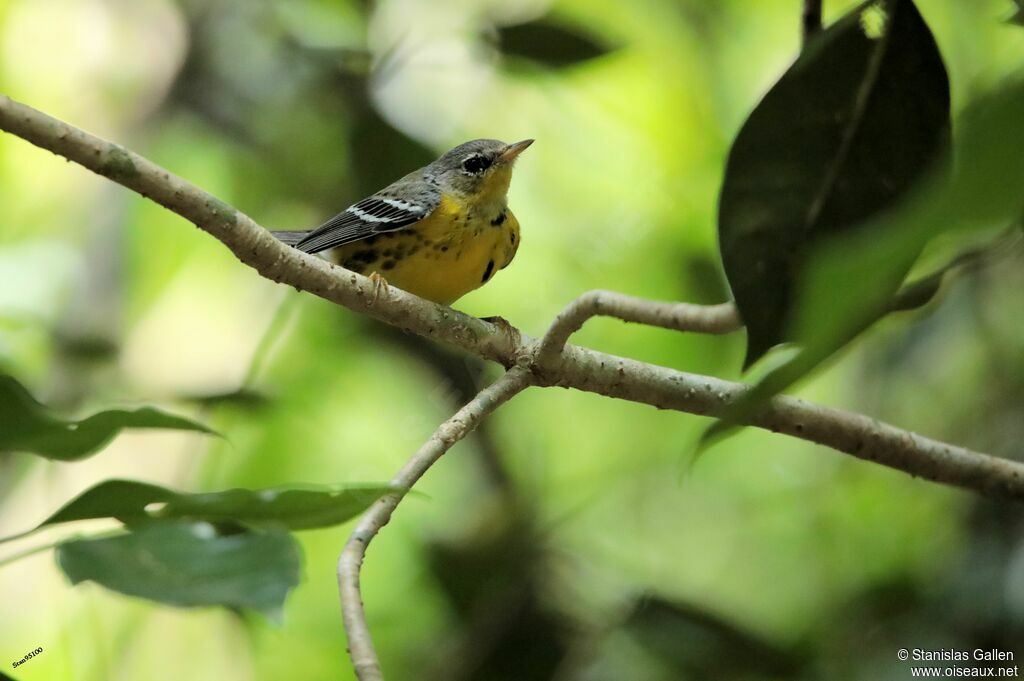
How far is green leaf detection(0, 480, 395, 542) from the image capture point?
3.26ft

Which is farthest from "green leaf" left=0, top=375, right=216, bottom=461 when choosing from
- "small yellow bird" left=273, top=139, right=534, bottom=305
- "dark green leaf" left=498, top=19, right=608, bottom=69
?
"dark green leaf" left=498, top=19, right=608, bottom=69

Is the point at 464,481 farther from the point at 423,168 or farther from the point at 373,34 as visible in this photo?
the point at 373,34

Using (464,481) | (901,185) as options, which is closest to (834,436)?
(901,185)

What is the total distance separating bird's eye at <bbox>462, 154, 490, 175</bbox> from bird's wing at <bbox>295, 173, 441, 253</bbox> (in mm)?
143

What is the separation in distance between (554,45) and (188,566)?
7.05ft

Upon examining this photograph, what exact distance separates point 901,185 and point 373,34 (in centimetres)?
230

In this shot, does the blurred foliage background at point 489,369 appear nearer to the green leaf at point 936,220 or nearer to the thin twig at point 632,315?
the thin twig at point 632,315

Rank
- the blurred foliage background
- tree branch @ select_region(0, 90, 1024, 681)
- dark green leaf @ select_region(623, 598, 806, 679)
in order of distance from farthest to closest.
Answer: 1. the blurred foliage background
2. dark green leaf @ select_region(623, 598, 806, 679)
3. tree branch @ select_region(0, 90, 1024, 681)

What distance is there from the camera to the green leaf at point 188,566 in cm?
98

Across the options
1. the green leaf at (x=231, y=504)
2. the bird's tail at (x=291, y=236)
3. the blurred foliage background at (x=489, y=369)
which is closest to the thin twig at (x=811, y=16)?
the blurred foliage background at (x=489, y=369)

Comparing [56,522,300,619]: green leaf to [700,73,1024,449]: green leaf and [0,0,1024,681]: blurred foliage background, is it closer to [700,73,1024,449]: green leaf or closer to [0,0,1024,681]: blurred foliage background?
[700,73,1024,449]: green leaf

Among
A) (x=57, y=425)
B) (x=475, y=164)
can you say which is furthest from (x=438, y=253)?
(x=57, y=425)

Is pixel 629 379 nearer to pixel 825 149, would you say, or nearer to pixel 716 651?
pixel 825 149

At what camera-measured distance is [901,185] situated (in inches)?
65.6
